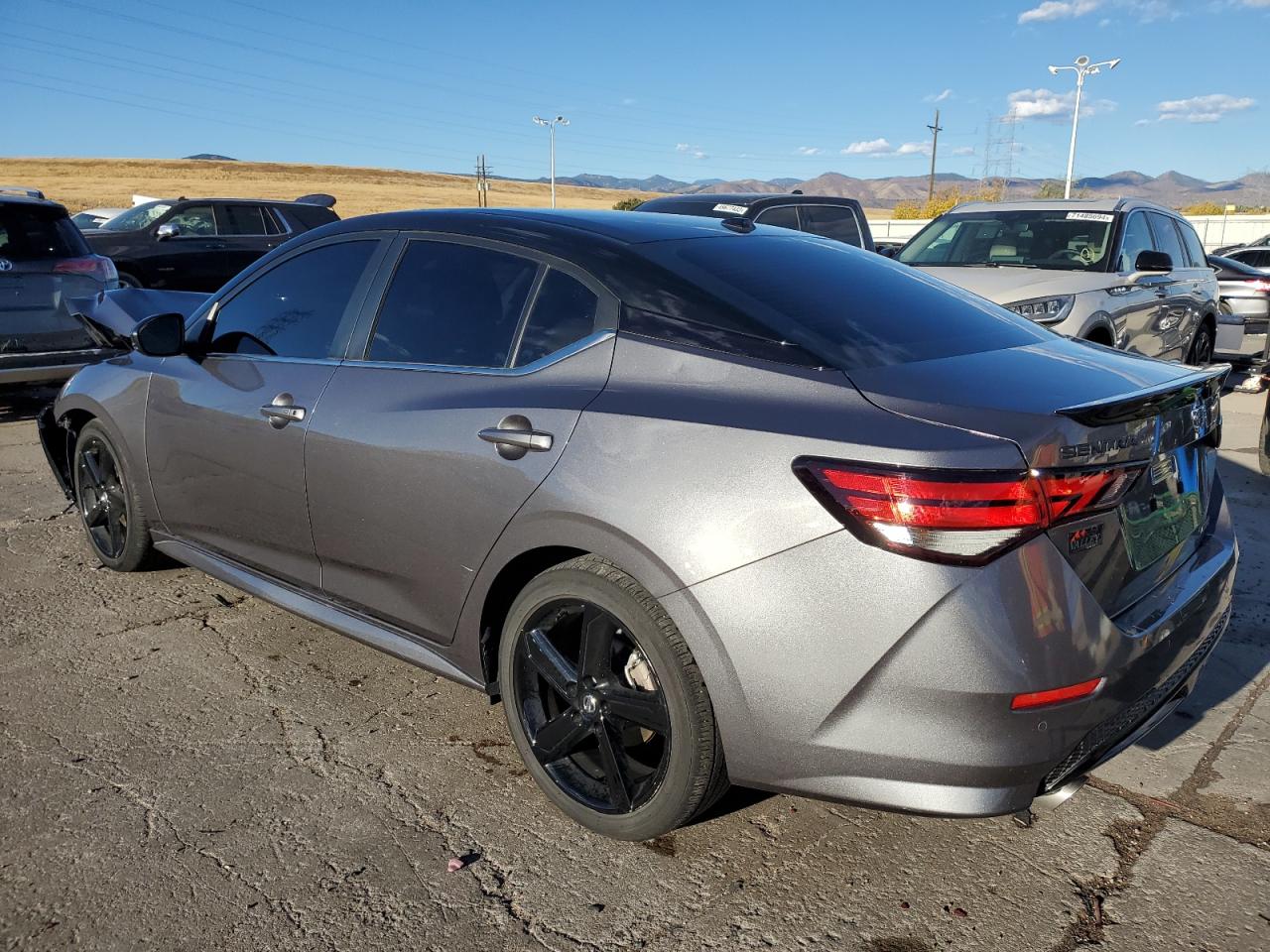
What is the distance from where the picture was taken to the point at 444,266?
317 centimetres

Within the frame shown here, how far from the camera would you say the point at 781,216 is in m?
9.61

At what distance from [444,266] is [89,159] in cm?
9866

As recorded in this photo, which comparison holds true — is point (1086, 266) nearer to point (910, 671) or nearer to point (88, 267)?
point (910, 671)

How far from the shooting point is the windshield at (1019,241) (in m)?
7.99

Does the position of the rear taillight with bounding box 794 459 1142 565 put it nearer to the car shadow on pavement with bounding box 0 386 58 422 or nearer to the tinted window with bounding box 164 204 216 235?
the car shadow on pavement with bounding box 0 386 58 422

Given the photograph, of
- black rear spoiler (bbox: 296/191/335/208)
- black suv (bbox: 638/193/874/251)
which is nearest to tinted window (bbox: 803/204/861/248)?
black suv (bbox: 638/193/874/251)

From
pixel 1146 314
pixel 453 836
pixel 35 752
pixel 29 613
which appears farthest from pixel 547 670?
pixel 1146 314

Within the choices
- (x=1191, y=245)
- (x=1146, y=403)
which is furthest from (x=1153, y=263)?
(x=1146, y=403)

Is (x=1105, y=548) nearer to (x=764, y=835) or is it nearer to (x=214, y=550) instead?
(x=764, y=835)

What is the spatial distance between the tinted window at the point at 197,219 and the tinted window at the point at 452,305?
12.2m

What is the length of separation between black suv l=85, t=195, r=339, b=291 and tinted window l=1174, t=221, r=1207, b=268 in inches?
394

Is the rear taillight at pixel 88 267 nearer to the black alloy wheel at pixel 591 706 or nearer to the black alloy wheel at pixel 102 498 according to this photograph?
the black alloy wheel at pixel 102 498

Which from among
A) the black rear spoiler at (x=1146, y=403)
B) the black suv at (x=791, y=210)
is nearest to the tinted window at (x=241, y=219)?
the black suv at (x=791, y=210)

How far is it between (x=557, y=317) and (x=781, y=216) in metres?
7.23
